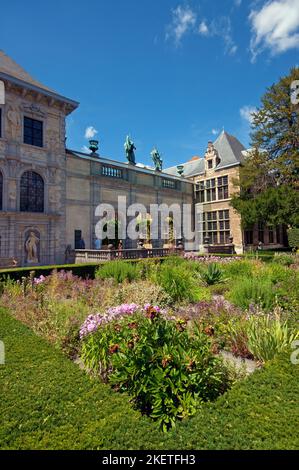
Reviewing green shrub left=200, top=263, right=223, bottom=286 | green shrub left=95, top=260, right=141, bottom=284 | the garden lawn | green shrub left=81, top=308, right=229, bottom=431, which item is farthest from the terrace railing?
the garden lawn

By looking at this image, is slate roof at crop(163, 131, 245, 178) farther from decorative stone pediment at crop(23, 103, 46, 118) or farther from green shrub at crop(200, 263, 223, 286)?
green shrub at crop(200, 263, 223, 286)

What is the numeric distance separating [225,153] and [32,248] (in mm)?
22770

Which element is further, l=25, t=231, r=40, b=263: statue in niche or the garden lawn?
l=25, t=231, r=40, b=263: statue in niche

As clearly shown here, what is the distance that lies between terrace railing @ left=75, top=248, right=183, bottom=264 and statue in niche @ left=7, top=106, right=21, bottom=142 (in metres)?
8.99

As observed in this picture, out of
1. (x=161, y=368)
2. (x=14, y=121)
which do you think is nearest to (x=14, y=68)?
(x=14, y=121)

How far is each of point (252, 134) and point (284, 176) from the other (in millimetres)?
5108

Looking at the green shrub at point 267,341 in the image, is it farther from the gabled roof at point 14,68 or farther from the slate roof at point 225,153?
the slate roof at point 225,153

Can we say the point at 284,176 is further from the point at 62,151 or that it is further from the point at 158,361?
the point at 158,361

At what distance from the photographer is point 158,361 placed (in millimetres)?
2980

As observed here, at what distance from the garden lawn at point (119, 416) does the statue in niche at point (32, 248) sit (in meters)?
16.5

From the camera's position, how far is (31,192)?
62.0 ft

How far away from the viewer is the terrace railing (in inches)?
661

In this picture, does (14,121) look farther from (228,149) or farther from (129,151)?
(228,149)
